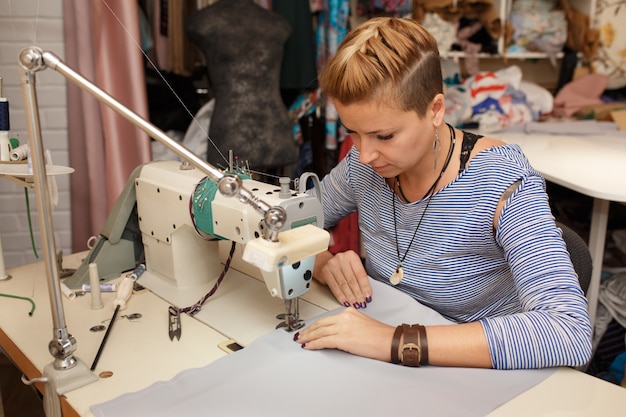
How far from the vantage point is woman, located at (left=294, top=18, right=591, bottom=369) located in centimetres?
95

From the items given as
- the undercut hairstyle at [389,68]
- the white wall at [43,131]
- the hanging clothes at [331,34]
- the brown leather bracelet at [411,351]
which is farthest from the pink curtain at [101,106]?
the brown leather bracelet at [411,351]

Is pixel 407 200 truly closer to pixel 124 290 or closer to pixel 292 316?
pixel 292 316

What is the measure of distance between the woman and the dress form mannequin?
86 centimetres

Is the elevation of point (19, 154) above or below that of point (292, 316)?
above

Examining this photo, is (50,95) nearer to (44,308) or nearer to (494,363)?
(44,308)

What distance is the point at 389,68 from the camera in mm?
1041

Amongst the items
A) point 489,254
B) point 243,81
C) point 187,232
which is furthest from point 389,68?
point 243,81

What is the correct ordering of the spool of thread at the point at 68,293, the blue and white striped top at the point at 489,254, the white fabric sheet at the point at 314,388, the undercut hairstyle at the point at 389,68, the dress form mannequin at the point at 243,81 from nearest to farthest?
the white fabric sheet at the point at 314,388
the blue and white striped top at the point at 489,254
the undercut hairstyle at the point at 389,68
the spool of thread at the point at 68,293
the dress form mannequin at the point at 243,81

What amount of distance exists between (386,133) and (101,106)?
4.65ft

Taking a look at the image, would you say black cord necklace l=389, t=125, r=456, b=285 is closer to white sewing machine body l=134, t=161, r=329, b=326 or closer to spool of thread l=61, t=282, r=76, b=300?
white sewing machine body l=134, t=161, r=329, b=326

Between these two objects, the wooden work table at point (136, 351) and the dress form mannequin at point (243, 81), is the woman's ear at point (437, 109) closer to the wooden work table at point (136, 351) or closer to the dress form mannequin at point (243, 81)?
the wooden work table at point (136, 351)

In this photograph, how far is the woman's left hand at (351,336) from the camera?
96 centimetres

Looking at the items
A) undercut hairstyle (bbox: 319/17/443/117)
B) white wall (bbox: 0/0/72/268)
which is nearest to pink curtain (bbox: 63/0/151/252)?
white wall (bbox: 0/0/72/268)

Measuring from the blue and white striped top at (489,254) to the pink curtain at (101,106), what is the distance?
38.2 inches
